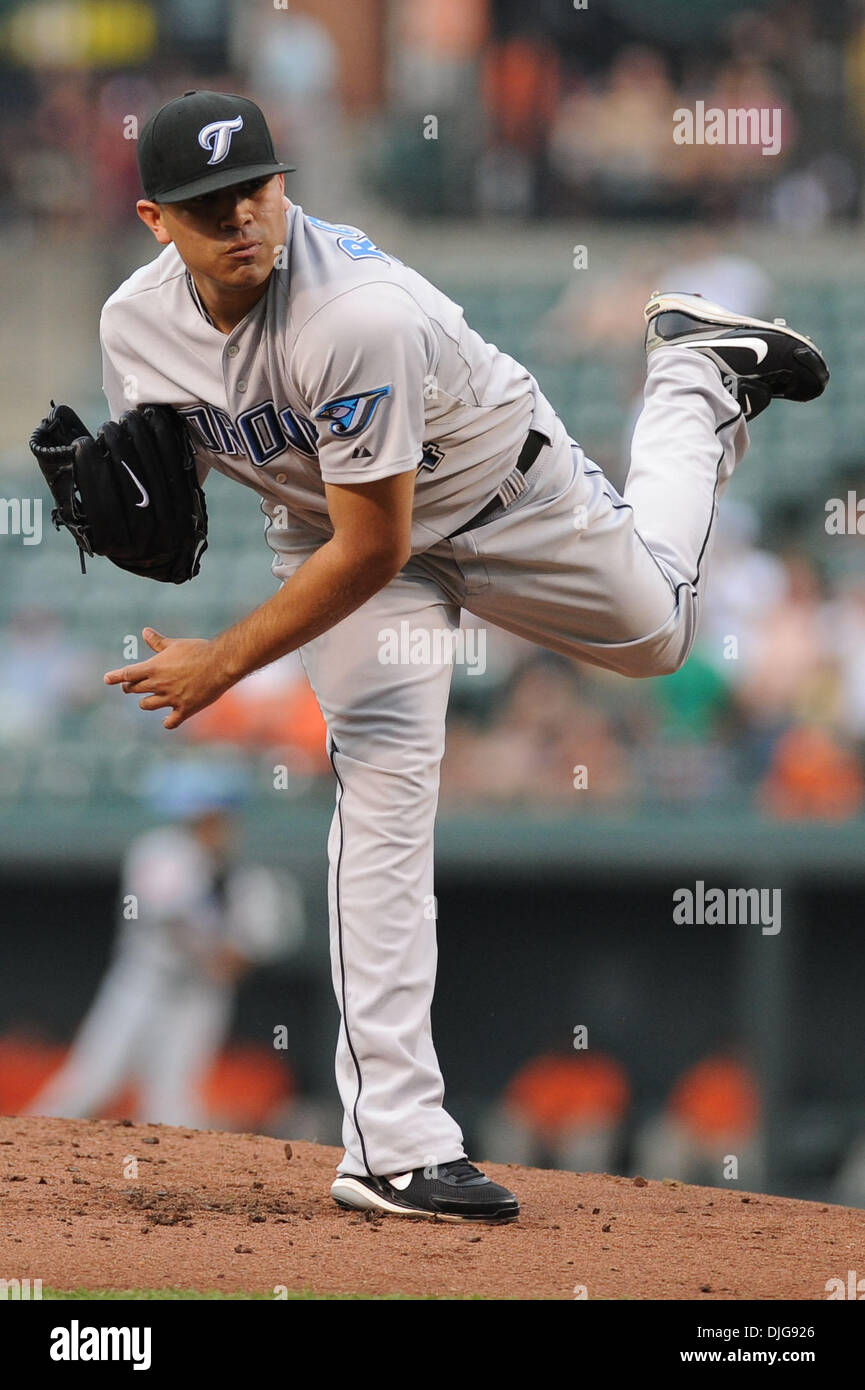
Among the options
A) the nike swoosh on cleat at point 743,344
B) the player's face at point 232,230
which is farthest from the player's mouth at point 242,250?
the nike swoosh on cleat at point 743,344

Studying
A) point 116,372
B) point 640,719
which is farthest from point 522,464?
point 640,719

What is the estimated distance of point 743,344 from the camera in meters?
3.68

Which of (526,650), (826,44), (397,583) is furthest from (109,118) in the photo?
(397,583)

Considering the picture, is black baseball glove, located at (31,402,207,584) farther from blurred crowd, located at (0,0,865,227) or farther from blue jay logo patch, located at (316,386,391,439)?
blurred crowd, located at (0,0,865,227)

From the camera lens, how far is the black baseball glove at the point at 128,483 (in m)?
2.97

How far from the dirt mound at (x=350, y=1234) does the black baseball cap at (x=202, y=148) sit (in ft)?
4.76

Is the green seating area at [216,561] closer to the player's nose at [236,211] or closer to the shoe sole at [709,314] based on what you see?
the shoe sole at [709,314]

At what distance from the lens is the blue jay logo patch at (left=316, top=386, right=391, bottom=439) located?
2646 millimetres

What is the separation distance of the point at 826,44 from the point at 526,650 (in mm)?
4473

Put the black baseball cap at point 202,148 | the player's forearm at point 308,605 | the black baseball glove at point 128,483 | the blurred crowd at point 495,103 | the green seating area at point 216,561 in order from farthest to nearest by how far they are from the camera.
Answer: the blurred crowd at point 495,103 → the green seating area at point 216,561 → the black baseball glove at point 128,483 → the player's forearm at point 308,605 → the black baseball cap at point 202,148

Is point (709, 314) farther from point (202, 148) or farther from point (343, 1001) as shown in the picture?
point (343, 1001)

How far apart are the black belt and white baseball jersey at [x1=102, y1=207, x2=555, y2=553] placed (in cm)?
2

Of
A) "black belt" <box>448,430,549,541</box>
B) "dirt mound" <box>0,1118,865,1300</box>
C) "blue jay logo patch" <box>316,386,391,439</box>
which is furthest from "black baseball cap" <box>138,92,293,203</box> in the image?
"dirt mound" <box>0,1118,865,1300</box>

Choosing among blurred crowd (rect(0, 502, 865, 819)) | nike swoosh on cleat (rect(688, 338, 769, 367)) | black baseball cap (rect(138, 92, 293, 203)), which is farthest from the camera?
blurred crowd (rect(0, 502, 865, 819))
